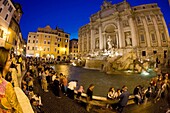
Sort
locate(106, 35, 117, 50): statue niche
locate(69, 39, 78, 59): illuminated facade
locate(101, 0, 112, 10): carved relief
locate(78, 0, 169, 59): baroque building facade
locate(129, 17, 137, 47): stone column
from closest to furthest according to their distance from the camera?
1. locate(78, 0, 169, 59): baroque building facade
2. locate(129, 17, 137, 47): stone column
3. locate(106, 35, 117, 50): statue niche
4. locate(101, 0, 112, 10): carved relief
5. locate(69, 39, 78, 59): illuminated facade

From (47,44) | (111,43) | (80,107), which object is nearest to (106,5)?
(111,43)

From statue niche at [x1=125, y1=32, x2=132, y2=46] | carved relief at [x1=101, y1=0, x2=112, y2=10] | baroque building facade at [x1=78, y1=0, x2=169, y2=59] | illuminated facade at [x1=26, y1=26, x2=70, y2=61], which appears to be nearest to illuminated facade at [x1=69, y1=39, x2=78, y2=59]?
illuminated facade at [x1=26, y1=26, x2=70, y2=61]

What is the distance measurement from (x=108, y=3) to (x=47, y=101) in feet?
136

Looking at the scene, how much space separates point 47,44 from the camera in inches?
1788

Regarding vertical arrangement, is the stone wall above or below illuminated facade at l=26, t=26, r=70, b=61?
below

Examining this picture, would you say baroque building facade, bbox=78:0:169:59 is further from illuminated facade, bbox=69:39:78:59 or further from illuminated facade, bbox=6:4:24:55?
illuminated facade, bbox=69:39:78:59

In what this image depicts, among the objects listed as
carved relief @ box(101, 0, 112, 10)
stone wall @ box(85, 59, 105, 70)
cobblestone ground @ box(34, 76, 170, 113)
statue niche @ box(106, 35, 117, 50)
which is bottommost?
cobblestone ground @ box(34, 76, 170, 113)

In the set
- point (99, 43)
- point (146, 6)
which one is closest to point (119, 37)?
point (99, 43)

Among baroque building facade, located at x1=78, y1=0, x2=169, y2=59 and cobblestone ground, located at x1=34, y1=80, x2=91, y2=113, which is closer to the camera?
cobblestone ground, located at x1=34, y1=80, x2=91, y2=113

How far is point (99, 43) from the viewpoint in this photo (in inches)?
1559

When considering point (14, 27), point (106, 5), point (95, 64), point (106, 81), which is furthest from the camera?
point (106, 5)

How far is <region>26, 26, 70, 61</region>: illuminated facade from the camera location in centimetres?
4331

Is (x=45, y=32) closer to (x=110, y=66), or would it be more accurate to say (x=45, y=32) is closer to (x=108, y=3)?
(x=108, y=3)

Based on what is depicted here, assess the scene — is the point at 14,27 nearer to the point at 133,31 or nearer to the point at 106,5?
the point at 133,31
